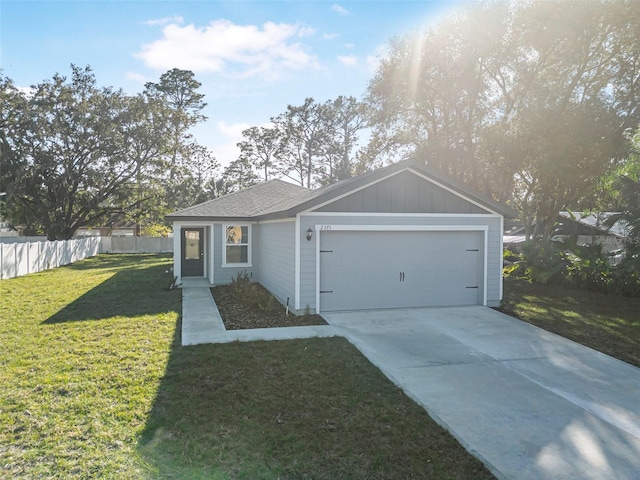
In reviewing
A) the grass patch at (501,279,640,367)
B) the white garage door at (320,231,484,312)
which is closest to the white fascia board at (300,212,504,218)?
the white garage door at (320,231,484,312)

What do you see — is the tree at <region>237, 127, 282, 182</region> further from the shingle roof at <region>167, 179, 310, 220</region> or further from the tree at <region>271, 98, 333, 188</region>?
the shingle roof at <region>167, 179, 310, 220</region>

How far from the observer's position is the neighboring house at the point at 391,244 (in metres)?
9.30

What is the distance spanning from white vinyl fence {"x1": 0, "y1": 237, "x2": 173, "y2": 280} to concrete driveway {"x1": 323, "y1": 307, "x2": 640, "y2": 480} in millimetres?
13594

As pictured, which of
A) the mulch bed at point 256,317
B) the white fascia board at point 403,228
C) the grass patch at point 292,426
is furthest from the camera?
the white fascia board at point 403,228

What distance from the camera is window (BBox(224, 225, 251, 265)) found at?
14.4 metres

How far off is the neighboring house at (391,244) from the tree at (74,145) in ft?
68.7

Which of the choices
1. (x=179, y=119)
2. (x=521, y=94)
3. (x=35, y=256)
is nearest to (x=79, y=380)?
(x=35, y=256)

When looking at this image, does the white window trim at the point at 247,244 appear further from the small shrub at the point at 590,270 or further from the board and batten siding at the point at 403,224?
the small shrub at the point at 590,270

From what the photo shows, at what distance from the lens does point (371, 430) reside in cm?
427

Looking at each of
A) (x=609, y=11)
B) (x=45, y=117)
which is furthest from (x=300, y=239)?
(x=45, y=117)

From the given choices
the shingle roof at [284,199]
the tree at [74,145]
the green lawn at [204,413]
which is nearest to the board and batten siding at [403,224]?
the shingle roof at [284,199]

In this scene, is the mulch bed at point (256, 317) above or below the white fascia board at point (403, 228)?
below

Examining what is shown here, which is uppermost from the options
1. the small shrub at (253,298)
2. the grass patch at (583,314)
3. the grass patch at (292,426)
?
the small shrub at (253,298)

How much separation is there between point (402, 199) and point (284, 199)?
6702mm
